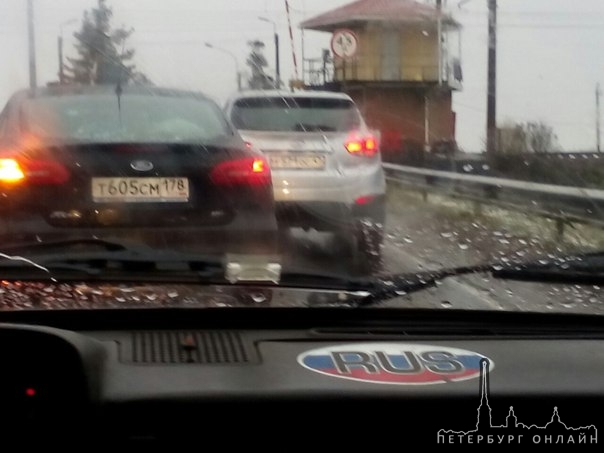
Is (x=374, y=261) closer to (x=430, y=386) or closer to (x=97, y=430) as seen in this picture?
(x=430, y=386)

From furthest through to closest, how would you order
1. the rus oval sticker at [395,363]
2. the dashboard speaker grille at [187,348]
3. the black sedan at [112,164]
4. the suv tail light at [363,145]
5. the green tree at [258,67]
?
the suv tail light at [363,145], the green tree at [258,67], the black sedan at [112,164], the dashboard speaker grille at [187,348], the rus oval sticker at [395,363]

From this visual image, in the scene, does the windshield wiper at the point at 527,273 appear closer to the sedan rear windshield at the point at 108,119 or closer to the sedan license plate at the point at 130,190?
the sedan license plate at the point at 130,190

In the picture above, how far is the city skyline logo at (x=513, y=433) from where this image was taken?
9.84 ft

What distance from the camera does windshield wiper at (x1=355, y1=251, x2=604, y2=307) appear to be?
3.98 meters

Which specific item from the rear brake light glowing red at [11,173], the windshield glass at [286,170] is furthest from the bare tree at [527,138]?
the rear brake light glowing red at [11,173]

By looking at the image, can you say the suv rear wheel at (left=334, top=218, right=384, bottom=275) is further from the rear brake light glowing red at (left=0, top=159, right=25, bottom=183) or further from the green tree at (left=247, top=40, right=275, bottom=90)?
the rear brake light glowing red at (left=0, top=159, right=25, bottom=183)

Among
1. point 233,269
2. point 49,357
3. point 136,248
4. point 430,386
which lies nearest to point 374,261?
point 233,269

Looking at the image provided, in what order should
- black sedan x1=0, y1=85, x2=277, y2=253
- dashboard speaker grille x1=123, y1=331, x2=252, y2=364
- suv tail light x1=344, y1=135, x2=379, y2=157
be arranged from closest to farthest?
1. dashboard speaker grille x1=123, y1=331, x2=252, y2=364
2. black sedan x1=0, y1=85, x2=277, y2=253
3. suv tail light x1=344, y1=135, x2=379, y2=157

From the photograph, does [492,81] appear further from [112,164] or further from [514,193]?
[112,164]

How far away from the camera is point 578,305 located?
3.81 meters

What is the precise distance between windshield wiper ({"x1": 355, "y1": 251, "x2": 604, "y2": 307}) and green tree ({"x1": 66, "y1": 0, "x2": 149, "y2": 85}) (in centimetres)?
130

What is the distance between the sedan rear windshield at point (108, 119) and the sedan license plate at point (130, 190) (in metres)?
0.16

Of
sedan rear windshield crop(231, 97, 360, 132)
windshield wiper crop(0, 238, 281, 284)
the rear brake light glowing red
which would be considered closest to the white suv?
sedan rear windshield crop(231, 97, 360, 132)

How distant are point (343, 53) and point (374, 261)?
0.88 meters
